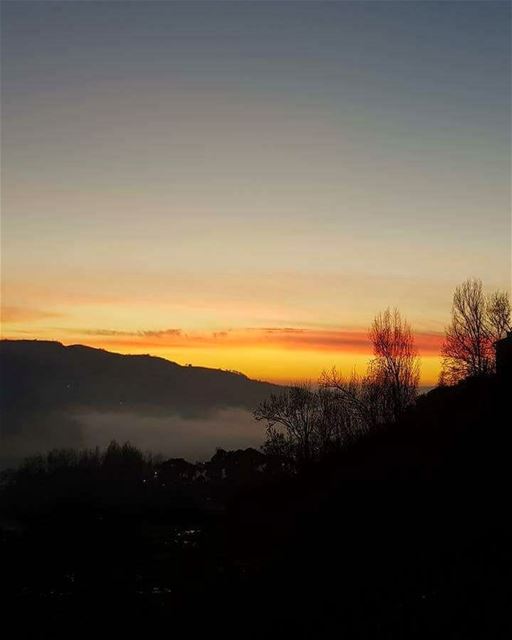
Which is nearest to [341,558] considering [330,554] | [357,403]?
[330,554]

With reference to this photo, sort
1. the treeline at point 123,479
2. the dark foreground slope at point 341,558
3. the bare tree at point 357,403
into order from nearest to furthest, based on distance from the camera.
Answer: the dark foreground slope at point 341,558, the bare tree at point 357,403, the treeline at point 123,479

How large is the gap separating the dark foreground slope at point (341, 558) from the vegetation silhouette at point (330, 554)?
0.08 metres

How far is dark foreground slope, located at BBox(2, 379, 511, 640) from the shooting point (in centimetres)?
1812

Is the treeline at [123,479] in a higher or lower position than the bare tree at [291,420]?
lower

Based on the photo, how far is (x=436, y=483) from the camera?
28.5 meters

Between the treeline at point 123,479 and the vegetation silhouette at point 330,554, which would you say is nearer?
the vegetation silhouette at point 330,554

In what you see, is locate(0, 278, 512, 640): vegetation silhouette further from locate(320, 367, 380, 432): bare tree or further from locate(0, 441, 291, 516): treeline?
locate(0, 441, 291, 516): treeline

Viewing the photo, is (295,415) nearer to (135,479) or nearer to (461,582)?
(461,582)

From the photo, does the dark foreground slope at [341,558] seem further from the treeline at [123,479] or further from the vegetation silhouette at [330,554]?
the treeline at [123,479]

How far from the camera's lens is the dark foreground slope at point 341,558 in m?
18.1

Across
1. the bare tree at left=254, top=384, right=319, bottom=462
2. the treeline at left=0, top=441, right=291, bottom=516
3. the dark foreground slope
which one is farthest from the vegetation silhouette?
the treeline at left=0, top=441, right=291, bottom=516

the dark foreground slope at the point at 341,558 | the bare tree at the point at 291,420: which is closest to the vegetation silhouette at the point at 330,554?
the dark foreground slope at the point at 341,558

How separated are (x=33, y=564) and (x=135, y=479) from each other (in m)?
110

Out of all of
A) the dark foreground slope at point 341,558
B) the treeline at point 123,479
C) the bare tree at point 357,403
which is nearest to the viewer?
the dark foreground slope at point 341,558
